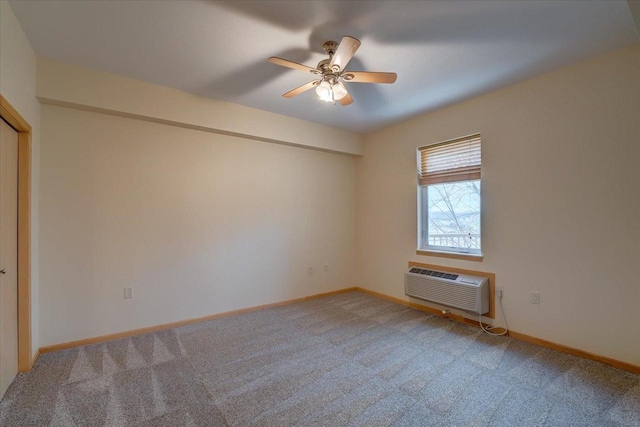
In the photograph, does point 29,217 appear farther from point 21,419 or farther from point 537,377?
point 537,377

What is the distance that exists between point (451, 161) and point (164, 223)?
3465mm

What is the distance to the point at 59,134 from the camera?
2598 millimetres

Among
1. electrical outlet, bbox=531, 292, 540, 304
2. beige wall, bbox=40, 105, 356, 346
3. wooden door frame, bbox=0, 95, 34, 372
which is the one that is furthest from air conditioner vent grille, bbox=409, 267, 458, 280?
wooden door frame, bbox=0, 95, 34, 372

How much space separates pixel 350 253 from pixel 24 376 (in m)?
3.84

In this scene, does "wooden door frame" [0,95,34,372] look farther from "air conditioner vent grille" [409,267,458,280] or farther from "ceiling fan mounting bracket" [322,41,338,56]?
"air conditioner vent grille" [409,267,458,280]

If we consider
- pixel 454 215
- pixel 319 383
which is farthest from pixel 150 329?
pixel 454 215

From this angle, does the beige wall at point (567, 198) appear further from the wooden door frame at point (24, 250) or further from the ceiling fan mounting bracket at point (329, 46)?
the wooden door frame at point (24, 250)

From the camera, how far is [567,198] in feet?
8.30

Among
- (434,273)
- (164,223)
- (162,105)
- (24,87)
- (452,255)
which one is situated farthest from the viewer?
(434,273)

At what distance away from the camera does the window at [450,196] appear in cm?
326

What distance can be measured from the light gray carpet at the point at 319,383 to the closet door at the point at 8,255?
0.22 m

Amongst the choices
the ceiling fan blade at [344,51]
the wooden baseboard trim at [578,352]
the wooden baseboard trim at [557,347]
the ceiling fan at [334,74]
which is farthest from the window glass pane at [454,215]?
the ceiling fan blade at [344,51]

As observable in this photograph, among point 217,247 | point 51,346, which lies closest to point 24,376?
point 51,346

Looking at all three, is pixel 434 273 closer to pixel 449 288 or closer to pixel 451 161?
pixel 449 288
